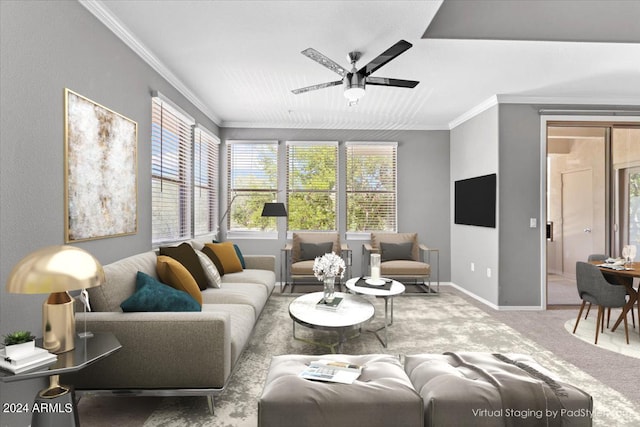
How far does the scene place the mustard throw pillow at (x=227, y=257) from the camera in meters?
4.04

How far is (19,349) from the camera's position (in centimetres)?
142

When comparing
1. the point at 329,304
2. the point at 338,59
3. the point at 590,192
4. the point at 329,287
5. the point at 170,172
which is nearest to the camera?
the point at 329,304

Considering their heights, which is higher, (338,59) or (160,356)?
(338,59)

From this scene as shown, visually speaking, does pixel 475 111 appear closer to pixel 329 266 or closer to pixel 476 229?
pixel 476 229

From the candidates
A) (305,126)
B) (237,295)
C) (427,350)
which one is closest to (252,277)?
(237,295)

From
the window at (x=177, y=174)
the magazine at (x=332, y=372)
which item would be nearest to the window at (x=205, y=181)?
the window at (x=177, y=174)

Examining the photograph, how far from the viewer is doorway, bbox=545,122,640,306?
14.6 ft

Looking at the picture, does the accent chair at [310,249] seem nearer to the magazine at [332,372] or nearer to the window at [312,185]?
the window at [312,185]

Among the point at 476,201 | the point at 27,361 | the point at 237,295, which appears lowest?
the point at 237,295

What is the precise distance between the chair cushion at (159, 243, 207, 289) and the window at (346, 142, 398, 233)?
313 centimetres

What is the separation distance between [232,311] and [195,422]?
85 centimetres

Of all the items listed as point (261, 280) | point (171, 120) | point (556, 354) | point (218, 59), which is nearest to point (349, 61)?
point (218, 59)

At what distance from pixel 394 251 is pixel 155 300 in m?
3.85

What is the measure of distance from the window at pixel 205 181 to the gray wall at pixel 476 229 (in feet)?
13.2
